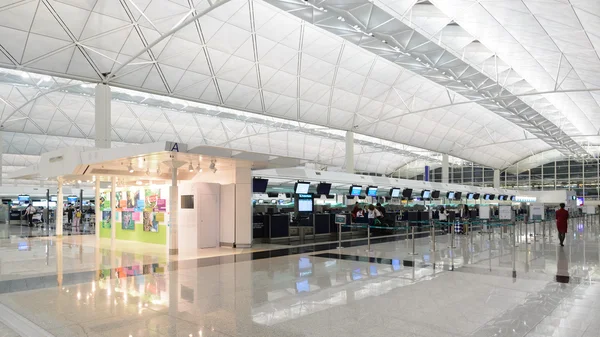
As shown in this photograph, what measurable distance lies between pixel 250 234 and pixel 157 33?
12.8m

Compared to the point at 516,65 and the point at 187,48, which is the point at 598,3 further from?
the point at 187,48

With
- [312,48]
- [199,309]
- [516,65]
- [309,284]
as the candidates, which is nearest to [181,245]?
[309,284]

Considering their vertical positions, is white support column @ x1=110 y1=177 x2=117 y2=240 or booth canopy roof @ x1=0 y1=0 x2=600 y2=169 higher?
booth canopy roof @ x1=0 y1=0 x2=600 y2=169

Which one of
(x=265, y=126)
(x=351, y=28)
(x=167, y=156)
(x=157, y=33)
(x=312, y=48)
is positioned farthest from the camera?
(x=265, y=126)

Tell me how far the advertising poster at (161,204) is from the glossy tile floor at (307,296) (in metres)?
4.58

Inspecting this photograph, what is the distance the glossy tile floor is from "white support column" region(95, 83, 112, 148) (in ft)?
32.2

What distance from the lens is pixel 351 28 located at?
21.3 metres

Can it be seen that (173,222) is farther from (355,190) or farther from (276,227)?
(355,190)

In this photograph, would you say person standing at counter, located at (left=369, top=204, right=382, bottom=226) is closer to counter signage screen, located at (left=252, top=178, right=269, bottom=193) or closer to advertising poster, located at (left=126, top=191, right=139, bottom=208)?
counter signage screen, located at (left=252, top=178, right=269, bottom=193)

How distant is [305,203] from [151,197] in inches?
346

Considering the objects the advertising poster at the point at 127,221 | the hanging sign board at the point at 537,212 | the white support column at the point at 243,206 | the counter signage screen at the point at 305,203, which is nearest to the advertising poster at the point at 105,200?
the advertising poster at the point at 127,221

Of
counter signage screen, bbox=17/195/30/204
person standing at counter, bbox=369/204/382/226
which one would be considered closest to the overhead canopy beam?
person standing at counter, bbox=369/204/382/226

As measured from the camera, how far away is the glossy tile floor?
6.76 meters

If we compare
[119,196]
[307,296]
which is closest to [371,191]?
[119,196]
